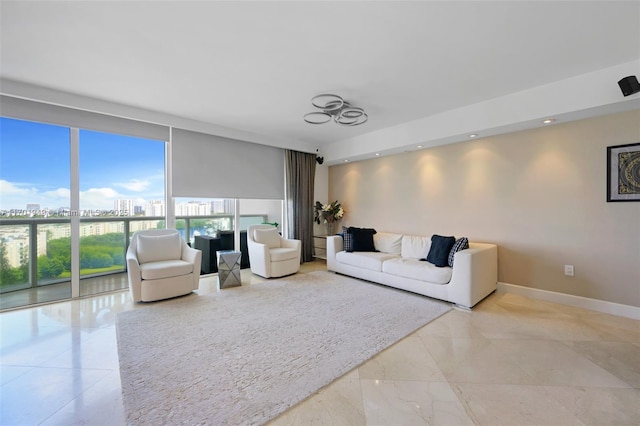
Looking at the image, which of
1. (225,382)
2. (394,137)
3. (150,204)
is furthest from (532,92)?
(150,204)

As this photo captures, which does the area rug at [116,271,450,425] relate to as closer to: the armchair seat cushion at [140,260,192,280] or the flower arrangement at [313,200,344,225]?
the armchair seat cushion at [140,260,192,280]

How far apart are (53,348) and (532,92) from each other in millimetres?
5637

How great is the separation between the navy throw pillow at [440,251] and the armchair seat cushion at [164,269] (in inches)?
135

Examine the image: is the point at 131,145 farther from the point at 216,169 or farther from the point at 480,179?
the point at 480,179

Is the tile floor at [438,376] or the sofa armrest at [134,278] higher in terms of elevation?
Answer: the sofa armrest at [134,278]

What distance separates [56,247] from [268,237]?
9.73 ft

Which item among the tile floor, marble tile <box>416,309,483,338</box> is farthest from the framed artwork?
marble tile <box>416,309,483,338</box>

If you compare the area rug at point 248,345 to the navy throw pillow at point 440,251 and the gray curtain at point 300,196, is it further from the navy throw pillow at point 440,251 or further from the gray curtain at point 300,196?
the gray curtain at point 300,196

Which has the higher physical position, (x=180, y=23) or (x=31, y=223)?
(x=180, y=23)

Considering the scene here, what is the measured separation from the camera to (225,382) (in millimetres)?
1880

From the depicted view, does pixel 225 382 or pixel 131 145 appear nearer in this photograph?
Result: pixel 225 382

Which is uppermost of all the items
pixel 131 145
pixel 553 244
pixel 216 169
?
pixel 131 145

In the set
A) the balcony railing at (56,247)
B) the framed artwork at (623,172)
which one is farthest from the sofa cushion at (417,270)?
the balcony railing at (56,247)

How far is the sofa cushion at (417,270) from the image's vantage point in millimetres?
3445
